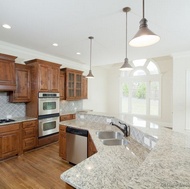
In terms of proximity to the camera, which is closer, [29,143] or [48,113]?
[29,143]

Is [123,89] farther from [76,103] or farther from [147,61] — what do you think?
[76,103]

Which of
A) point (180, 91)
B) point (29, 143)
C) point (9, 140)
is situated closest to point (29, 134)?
point (29, 143)

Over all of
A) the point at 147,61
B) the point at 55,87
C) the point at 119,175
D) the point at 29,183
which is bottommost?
the point at 29,183

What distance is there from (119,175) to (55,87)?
3561 mm

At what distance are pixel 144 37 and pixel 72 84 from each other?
4.06m

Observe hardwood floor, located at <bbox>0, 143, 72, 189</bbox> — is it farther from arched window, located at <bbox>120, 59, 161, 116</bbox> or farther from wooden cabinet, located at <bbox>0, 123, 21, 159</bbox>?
arched window, located at <bbox>120, 59, 161, 116</bbox>

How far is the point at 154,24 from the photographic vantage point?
268 centimetres

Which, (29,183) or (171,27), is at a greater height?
(171,27)

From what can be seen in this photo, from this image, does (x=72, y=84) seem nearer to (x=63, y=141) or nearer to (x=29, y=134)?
(x=29, y=134)

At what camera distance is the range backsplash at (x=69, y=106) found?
5.27 metres

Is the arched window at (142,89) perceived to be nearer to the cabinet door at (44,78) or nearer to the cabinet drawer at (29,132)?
the cabinet door at (44,78)

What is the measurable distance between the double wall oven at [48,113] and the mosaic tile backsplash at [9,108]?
62 centimetres

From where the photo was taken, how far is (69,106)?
18.3 ft

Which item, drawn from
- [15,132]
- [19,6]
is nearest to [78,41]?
[19,6]
